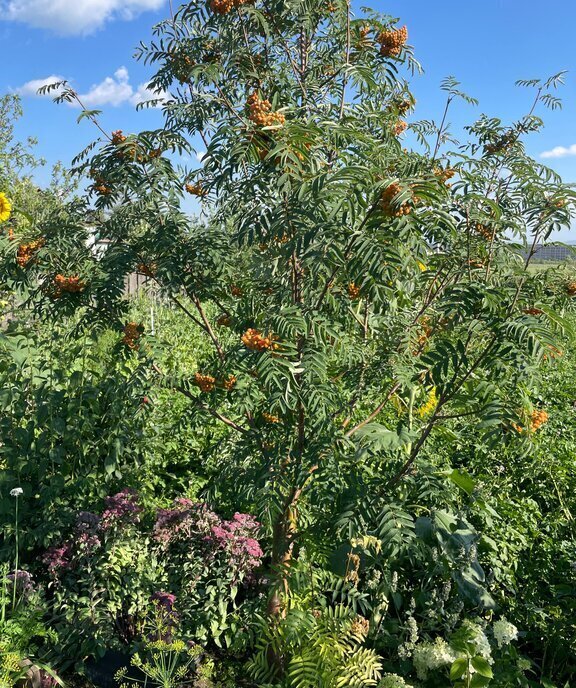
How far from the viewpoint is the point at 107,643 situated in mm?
2615

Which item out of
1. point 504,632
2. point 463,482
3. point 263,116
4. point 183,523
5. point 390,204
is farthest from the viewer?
point 463,482

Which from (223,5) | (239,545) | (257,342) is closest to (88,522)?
(239,545)

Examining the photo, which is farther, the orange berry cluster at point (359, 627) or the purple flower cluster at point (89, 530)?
the purple flower cluster at point (89, 530)

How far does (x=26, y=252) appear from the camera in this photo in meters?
2.46

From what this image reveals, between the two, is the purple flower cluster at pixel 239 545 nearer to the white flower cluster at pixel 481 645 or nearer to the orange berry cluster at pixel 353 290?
the white flower cluster at pixel 481 645

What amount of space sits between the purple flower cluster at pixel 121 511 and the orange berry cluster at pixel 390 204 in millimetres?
1855

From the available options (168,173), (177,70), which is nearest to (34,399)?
(168,173)

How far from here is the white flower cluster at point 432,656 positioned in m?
2.24

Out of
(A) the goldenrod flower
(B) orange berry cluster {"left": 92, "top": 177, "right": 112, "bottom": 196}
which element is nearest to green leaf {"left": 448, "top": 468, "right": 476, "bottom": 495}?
(A) the goldenrod flower

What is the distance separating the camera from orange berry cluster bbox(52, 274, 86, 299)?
94.0 inches

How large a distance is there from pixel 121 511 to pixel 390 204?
193 cm

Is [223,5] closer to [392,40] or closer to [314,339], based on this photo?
[392,40]

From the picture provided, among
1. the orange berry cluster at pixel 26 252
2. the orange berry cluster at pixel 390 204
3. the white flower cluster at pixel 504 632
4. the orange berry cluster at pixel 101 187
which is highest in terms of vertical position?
the orange berry cluster at pixel 101 187

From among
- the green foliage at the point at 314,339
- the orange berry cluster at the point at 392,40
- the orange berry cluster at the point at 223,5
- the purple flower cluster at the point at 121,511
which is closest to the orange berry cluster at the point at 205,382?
the green foliage at the point at 314,339
